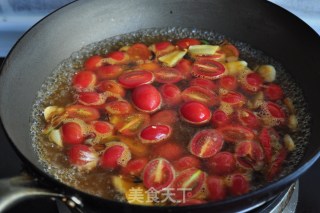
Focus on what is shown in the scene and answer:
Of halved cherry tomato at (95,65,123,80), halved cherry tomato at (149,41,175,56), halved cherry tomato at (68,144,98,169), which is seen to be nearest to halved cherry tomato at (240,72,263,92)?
halved cherry tomato at (149,41,175,56)

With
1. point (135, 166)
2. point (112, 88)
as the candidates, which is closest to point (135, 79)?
point (112, 88)

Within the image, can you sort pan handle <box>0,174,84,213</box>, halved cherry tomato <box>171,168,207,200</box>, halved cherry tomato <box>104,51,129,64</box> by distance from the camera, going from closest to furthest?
pan handle <box>0,174,84,213</box>, halved cherry tomato <box>171,168,207,200</box>, halved cherry tomato <box>104,51,129,64</box>

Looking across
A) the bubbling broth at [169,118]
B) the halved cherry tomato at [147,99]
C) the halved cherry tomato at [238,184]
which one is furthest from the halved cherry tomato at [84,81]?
the halved cherry tomato at [238,184]

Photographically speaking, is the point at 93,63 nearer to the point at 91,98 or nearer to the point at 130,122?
the point at 91,98

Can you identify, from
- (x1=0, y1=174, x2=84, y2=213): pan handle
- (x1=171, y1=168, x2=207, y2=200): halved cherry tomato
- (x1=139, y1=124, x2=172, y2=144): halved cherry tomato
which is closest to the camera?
(x1=0, y1=174, x2=84, y2=213): pan handle

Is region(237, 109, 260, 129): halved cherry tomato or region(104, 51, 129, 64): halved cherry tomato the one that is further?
region(104, 51, 129, 64): halved cherry tomato

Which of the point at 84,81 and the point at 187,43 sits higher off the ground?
the point at 187,43

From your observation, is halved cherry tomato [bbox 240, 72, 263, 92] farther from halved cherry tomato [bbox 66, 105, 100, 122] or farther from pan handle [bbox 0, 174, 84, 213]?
pan handle [bbox 0, 174, 84, 213]
